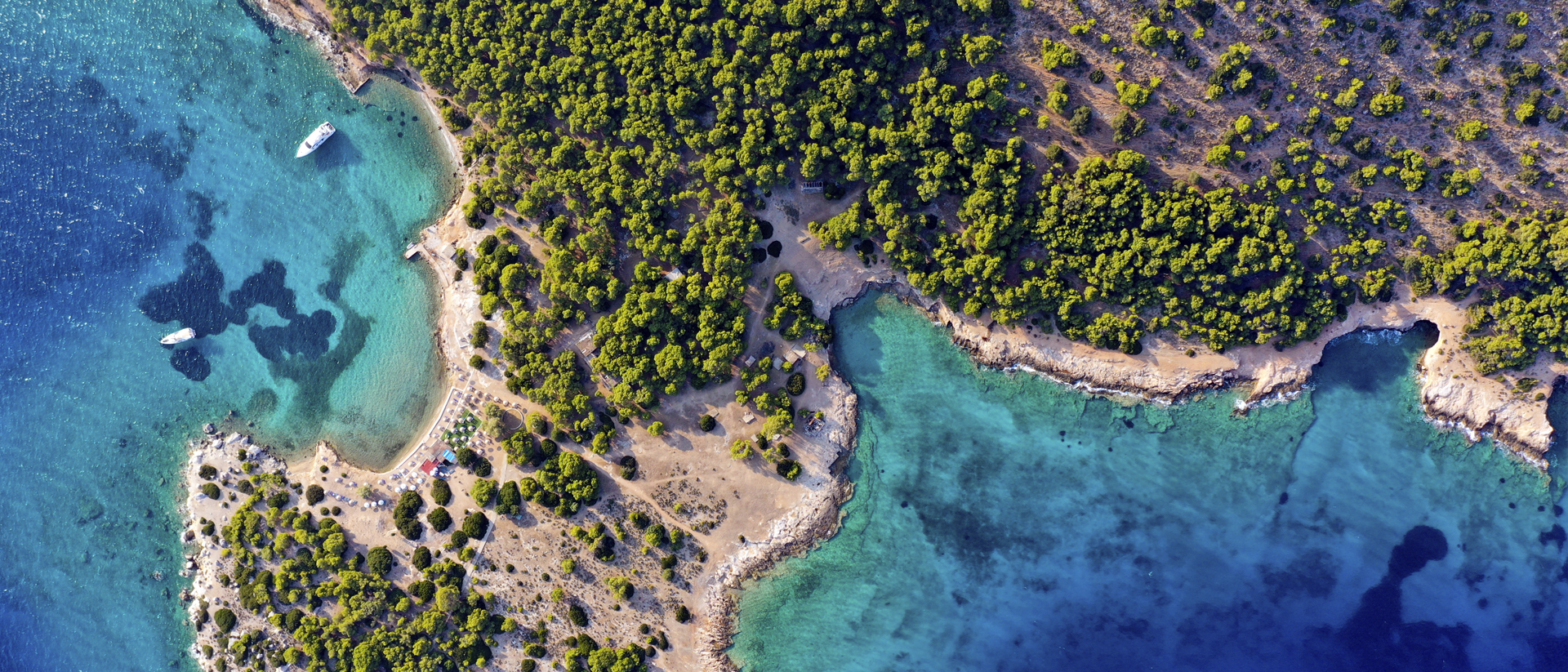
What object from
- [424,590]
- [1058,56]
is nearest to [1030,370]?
[1058,56]

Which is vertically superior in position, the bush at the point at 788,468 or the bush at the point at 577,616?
the bush at the point at 788,468

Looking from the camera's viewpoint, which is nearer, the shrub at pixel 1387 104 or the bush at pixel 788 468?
the shrub at pixel 1387 104

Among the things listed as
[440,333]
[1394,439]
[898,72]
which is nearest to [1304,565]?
[1394,439]

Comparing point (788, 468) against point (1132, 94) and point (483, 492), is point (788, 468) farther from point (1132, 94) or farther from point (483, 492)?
point (1132, 94)

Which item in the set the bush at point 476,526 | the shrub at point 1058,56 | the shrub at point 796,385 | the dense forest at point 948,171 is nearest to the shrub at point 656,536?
the dense forest at point 948,171

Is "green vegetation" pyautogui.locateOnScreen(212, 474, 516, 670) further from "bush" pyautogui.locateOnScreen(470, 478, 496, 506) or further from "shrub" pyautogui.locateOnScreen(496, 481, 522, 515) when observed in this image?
"shrub" pyautogui.locateOnScreen(496, 481, 522, 515)

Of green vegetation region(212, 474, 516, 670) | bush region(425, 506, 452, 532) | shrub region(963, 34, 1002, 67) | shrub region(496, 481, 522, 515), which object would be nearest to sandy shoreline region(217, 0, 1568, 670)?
bush region(425, 506, 452, 532)

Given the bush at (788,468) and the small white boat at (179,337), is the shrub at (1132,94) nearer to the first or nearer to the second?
the bush at (788,468)
